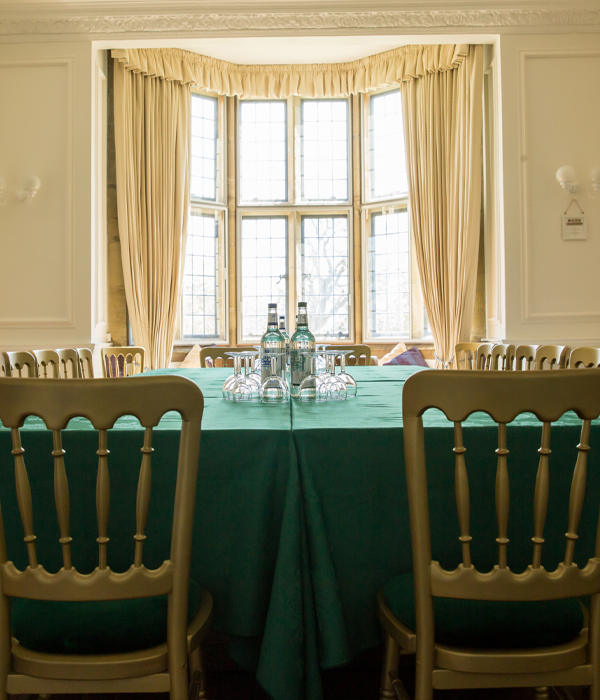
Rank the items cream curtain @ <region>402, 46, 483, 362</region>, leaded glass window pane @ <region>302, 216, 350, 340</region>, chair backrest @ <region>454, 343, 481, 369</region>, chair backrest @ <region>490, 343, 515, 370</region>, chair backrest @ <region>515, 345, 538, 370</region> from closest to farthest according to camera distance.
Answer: chair backrest @ <region>515, 345, 538, 370</region> → chair backrest @ <region>490, 343, 515, 370</region> → chair backrest @ <region>454, 343, 481, 369</region> → cream curtain @ <region>402, 46, 483, 362</region> → leaded glass window pane @ <region>302, 216, 350, 340</region>

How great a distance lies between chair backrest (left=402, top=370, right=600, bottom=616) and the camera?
3.08ft

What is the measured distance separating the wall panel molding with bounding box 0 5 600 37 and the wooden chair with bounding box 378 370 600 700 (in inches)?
194

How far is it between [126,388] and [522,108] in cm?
510

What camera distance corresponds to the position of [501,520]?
97cm

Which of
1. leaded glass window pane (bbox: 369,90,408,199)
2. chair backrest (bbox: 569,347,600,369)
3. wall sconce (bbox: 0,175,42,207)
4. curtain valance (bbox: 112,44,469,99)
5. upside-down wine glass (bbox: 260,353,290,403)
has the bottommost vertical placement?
upside-down wine glass (bbox: 260,353,290,403)

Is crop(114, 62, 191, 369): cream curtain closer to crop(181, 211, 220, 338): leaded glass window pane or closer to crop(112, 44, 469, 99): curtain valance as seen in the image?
crop(112, 44, 469, 99): curtain valance

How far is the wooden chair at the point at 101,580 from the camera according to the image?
3.09 ft

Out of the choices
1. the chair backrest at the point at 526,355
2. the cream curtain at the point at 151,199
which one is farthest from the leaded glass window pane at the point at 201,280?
the chair backrest at the point at 526,355

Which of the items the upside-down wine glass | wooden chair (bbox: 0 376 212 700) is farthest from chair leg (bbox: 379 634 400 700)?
the upside-down wine glass

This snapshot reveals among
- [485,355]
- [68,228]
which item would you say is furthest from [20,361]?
[68,228]

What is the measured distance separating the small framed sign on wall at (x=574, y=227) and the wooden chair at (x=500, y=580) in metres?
4.50

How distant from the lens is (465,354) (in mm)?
4859

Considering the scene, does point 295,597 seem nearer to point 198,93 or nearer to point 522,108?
point 522,108

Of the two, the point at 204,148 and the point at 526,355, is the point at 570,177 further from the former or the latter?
the point at 204,148
